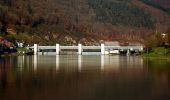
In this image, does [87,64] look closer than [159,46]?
Yes

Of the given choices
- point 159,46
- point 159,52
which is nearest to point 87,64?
point 159,52

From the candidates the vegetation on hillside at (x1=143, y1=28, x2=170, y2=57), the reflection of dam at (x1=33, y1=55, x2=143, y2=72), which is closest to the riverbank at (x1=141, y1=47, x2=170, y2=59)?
the vegetation on hillside at (x1=143, y1=28, x2=170, y2=57)

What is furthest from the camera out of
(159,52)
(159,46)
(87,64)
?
(159,46)

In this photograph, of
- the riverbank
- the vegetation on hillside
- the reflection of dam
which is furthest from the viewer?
the vegetation on hillside

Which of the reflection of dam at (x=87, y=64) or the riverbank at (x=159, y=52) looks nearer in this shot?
the reflection of dam at (x=87, y=64)

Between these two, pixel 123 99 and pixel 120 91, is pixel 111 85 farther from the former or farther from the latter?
pixel 123 99

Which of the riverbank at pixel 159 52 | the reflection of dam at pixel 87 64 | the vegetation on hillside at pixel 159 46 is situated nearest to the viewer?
the reflection of dam at pixel 87 64

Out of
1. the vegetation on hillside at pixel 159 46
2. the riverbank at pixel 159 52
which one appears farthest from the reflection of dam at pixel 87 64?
the vegetation on hillside at pixel 159 46

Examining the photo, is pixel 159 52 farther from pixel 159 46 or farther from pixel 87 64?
pixel 87 64

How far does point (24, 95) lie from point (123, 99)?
5765 mm

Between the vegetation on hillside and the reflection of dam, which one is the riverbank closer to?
the vegetation on hillside

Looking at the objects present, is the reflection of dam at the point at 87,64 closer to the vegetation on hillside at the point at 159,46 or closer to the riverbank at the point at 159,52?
the riverbank at the point at 159,52

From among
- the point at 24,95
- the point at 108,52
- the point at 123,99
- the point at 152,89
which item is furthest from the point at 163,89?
the point at 108,52

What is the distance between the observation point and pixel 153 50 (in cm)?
10419
